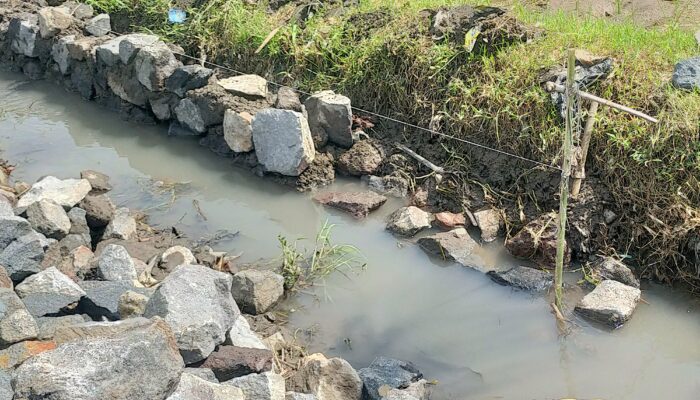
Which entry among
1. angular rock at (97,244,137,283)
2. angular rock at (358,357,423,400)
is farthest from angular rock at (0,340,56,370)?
angular rock at (358,357,423,400)

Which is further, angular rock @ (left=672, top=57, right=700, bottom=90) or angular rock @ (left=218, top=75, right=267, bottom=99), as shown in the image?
angular rock @ (left=218, top=75, right=267, bottom=99)

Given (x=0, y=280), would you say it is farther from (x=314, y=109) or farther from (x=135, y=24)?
(x=135, y=24)

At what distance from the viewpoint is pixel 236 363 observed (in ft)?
11.2

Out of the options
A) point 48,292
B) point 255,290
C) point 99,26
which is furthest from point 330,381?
point 99,26

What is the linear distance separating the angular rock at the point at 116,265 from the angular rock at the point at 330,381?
49.3 inches

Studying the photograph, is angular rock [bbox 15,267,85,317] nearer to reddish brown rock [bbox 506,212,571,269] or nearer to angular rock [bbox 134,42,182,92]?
reddish brown rock [bbox 506,212,571,269]

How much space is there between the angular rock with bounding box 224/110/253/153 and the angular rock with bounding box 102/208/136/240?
112cm

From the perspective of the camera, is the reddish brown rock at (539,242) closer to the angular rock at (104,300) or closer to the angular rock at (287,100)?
the angular rock at (287,100)

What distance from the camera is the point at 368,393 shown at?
3.59 m

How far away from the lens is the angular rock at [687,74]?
15.6ft

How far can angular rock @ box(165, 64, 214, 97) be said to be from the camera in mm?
6191

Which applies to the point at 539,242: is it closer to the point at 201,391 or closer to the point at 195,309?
the point at 195,309

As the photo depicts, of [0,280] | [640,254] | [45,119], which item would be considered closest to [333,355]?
[0,280]

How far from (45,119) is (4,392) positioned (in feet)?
15.3
